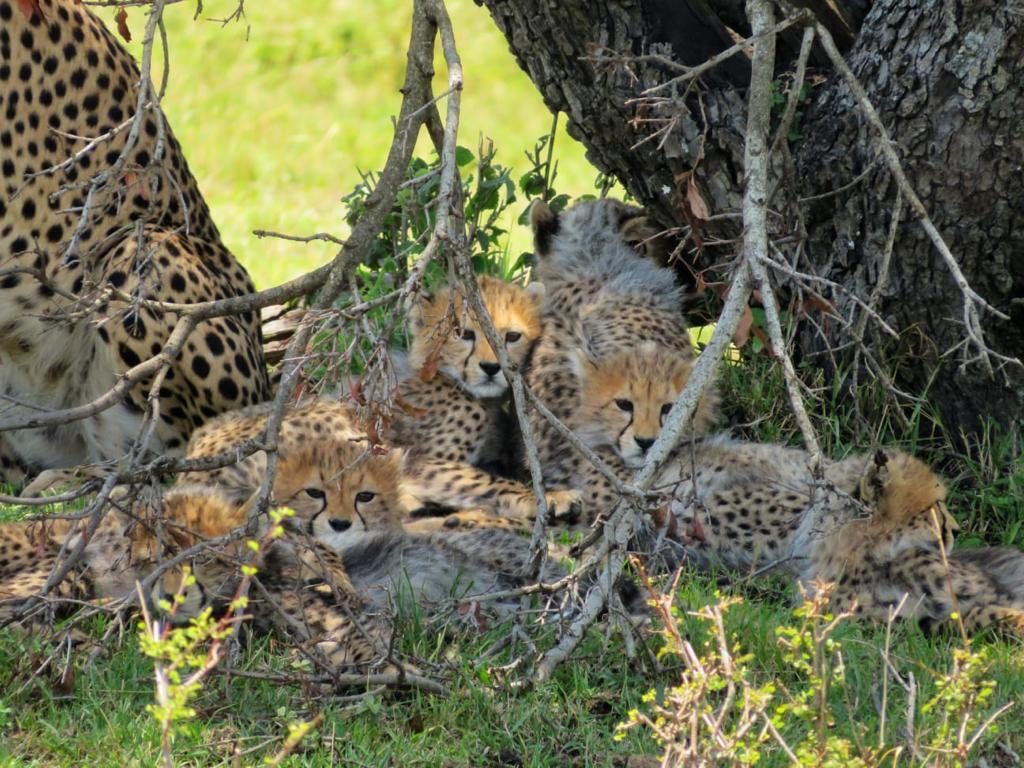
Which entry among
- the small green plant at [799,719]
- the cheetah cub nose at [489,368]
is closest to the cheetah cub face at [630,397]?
the cheetah cub nose at [489,368]

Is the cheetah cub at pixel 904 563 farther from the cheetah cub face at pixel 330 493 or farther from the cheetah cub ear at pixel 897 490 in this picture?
the cheetah cub face at pixel 330 493

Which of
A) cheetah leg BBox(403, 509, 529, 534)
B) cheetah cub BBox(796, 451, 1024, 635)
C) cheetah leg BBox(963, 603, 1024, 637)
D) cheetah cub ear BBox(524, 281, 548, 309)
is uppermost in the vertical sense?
cheetah cub ear BBox(524, 281, 548, 309)

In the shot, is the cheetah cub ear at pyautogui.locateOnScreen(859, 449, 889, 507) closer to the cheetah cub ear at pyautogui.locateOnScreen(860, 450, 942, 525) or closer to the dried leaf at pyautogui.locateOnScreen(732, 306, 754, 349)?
the cheetah cub ear at pyautogui.locateOnScreen(860, 450, 942, 525)

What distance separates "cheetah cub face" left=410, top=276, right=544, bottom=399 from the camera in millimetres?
4848

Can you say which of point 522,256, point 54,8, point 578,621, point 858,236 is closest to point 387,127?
point 522,256

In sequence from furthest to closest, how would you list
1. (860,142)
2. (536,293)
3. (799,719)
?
(536,293) < (860,142) < (799,719)

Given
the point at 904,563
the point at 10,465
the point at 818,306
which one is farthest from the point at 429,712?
the point at 10,465

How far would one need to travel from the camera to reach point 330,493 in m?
4.08

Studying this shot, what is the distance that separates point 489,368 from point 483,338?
0.32ft

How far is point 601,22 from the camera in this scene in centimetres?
481

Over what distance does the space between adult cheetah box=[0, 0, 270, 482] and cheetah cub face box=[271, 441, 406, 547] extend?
998mm

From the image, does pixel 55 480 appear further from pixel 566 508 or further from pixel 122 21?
pixel 122 21

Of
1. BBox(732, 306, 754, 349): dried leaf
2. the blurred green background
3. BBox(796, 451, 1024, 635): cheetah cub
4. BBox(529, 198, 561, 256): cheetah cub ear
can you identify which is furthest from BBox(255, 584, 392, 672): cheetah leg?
the blurred green background

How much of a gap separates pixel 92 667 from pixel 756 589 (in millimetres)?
1560
